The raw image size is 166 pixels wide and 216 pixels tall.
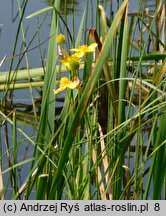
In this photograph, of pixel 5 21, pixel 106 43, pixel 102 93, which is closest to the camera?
pixel 106 43

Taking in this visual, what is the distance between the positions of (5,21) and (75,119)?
5.80 feet

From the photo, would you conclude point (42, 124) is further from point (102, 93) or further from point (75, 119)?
point (102, 93)

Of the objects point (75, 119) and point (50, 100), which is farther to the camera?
point (50, 100)

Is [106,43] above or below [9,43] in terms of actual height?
above

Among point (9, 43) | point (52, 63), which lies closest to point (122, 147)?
point (52, 63)

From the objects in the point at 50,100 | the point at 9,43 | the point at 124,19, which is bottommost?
the point at 9,43

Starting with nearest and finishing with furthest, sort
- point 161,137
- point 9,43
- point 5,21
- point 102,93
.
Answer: point 161,137 → point 102,93 → point 9,43 → point 5,21

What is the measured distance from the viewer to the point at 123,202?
0.97m

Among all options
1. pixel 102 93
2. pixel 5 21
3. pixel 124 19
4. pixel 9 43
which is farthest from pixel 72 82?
pixel 5 21

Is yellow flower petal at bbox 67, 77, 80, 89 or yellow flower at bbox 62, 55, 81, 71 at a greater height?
yellow flower at bbox 62, 55, 81, 71

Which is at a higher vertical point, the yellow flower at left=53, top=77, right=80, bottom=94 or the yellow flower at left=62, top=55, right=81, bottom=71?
the yellow flower at left=62, top=55, right=81, bottom=71

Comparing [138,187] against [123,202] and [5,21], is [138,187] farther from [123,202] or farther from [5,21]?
[5,21]

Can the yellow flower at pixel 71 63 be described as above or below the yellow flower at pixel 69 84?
above

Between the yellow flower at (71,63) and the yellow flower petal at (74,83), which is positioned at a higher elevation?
the yellow flower at (71,63)
